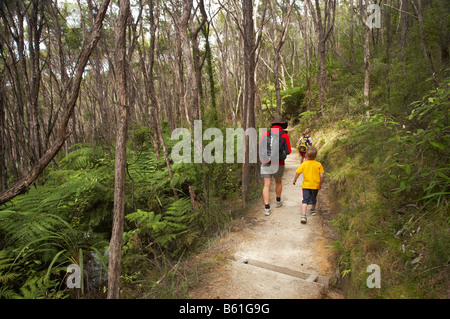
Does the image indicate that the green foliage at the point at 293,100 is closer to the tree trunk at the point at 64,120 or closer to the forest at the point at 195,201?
the forest at the point at 195,201

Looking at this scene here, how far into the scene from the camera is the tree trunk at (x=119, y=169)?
238 cm

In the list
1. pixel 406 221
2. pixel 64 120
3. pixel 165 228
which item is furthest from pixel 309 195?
pixel 64 120

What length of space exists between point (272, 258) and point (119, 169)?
2519 millimetres

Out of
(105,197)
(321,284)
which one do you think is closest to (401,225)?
(321,284)

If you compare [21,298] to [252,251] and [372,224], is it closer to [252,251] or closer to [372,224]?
[252,251]

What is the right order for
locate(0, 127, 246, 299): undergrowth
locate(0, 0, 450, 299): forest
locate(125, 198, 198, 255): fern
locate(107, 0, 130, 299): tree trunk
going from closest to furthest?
locate(107, 0, 130, 299): tree trunk, locate(0, 0, 450, 299): forest, locate(0, 127, 246, 299): undergrowth, locate(125, 198, 198, 255): fern

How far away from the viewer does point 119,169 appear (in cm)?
248

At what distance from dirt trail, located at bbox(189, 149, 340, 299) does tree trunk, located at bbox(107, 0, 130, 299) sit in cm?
93

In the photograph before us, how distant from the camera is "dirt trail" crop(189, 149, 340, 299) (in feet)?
9.26

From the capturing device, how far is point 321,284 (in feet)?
9.39

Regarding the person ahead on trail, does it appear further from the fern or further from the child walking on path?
the fern

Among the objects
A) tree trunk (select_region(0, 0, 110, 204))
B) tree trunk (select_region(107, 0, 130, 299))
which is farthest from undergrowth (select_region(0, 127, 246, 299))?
tree trunk (select_region(0, 0, 110, 204))
